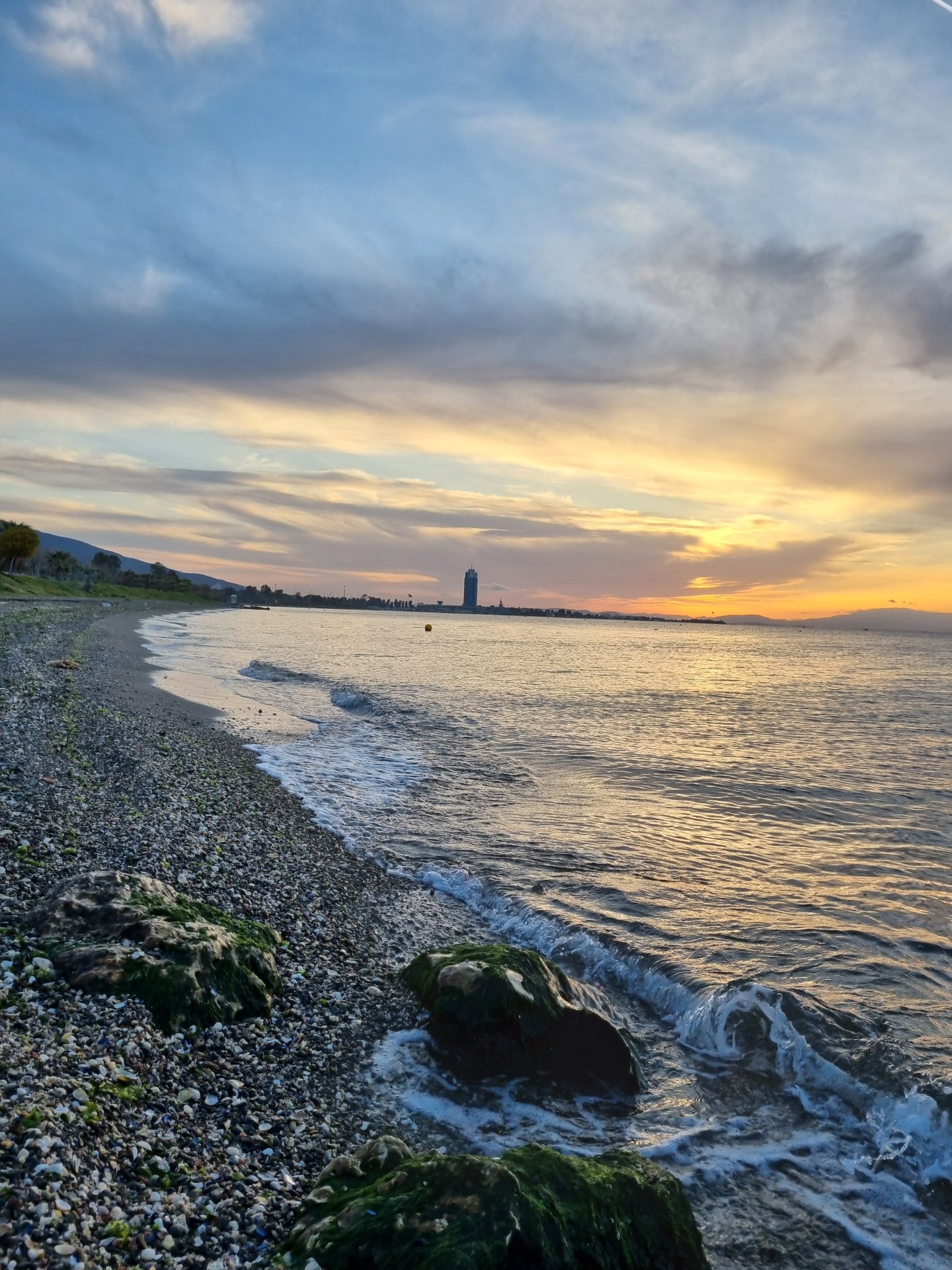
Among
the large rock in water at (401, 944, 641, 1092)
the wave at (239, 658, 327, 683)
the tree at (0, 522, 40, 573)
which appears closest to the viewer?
the large rock in water at (401, 944, 641, 1092)

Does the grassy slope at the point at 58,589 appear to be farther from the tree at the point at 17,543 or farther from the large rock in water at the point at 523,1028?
the large rock in water at the point at 523,1028

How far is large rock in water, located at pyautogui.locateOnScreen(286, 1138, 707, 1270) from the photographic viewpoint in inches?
193

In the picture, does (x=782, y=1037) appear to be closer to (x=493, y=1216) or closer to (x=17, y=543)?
(x=493, y=1216)

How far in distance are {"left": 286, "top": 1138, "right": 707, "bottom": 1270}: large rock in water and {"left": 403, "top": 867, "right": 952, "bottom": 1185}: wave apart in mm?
3081

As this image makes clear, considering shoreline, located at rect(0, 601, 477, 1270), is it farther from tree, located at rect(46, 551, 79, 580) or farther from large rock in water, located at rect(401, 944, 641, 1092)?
tree, located at rect(46, 551, 79, 580)

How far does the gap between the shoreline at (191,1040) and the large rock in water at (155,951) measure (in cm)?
21

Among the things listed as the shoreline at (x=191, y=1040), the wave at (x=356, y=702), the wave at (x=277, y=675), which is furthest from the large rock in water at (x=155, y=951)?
the wave at (x=277, y=675)

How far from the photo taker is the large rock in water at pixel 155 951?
24.8ft

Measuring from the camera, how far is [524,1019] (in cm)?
850

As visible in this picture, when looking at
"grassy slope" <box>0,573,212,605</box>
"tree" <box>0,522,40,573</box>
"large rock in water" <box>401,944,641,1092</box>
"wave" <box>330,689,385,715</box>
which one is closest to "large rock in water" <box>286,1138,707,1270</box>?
"large rock in water" <box>401,944,641,1092</box>

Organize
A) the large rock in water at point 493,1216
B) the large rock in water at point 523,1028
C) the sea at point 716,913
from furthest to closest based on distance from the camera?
1. the large rock in water at point 523,1028
2. the sea at point 716,913
3. the large rock in water at point 493,1216

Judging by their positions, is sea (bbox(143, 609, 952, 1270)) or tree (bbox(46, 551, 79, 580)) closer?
sea (bbox(143, 609, 952, 1270))

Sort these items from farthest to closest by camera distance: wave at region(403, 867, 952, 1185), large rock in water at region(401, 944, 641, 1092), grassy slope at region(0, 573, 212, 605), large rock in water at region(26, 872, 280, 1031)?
grassy slope at region(0, 573, 212, 605) → large rock in water at region(401, 944, 641, 1092) → wave at region(403, 867, 952, 1185) → large rock in water at region(26, 872, 280, 1031)

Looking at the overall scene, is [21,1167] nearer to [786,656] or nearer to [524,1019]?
[524,1019]
